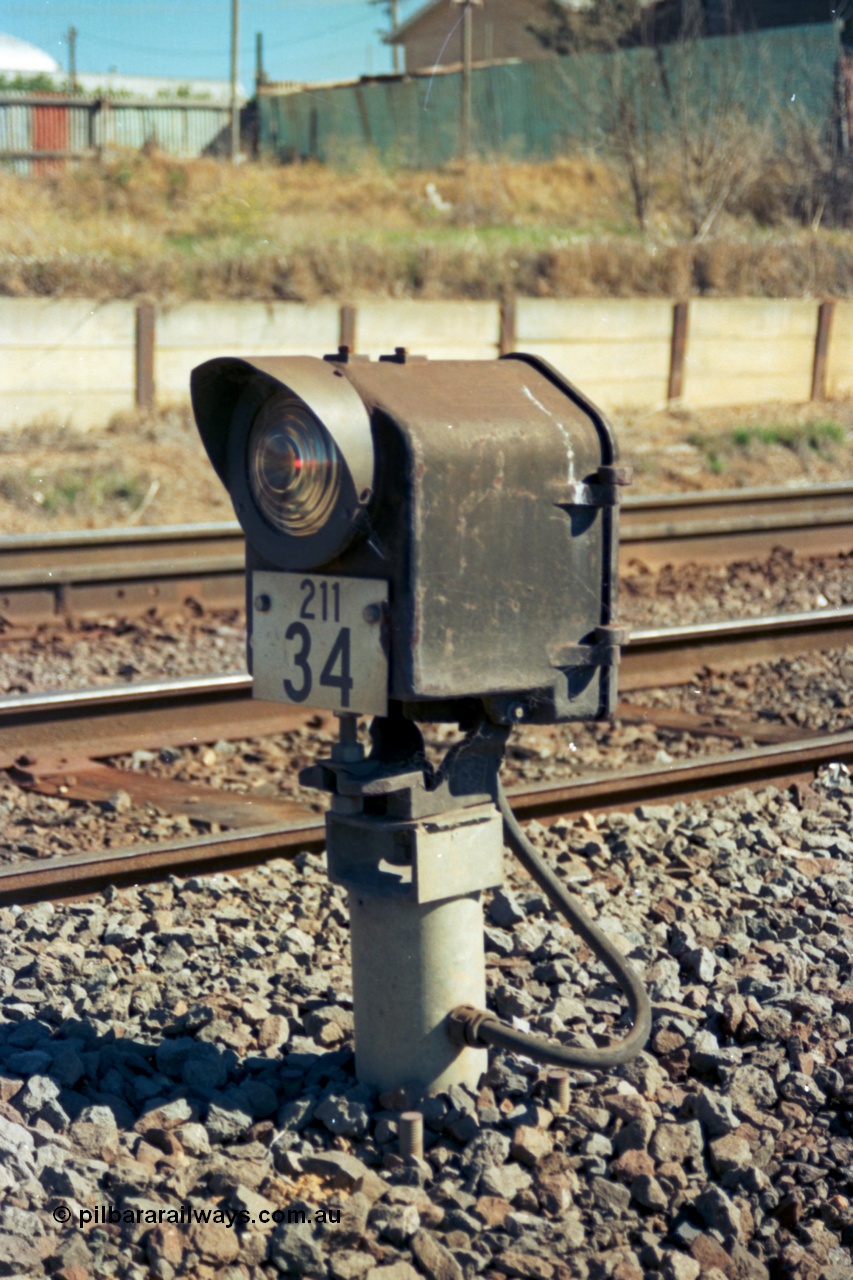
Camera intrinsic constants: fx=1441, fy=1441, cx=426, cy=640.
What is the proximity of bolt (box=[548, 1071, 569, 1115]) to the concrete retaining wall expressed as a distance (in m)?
11.8

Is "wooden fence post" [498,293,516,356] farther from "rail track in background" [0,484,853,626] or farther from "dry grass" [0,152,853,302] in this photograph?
"rail track in background" [0,484,853,626]

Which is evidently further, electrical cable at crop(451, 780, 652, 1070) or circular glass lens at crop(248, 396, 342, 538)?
electrical cable at crop(451, 780, 652, 1070)

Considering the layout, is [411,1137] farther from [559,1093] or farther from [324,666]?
[324,666]

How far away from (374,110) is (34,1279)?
26.7 metres

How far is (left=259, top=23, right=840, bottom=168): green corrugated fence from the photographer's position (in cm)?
2216

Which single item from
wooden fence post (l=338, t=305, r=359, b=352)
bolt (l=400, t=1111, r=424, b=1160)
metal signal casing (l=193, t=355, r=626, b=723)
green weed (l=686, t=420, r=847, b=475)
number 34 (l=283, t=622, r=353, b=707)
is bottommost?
bolt (l=400, t=1111, r=424, b=1160)

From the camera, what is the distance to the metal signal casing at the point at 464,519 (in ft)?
7.98

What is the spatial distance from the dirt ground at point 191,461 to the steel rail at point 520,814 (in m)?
7.49

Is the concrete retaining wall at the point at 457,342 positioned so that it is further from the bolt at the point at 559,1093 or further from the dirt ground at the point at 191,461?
the bolt at the point at 559,1093

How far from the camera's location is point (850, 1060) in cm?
309

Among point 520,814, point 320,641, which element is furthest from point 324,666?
point 520,814

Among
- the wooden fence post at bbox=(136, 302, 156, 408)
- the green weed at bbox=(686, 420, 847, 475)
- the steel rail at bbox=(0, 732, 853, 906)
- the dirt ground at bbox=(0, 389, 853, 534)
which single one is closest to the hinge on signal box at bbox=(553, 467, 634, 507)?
the steel rail at bbox=(0, 732, 853, 906)

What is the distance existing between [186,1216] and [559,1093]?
30.8 inches

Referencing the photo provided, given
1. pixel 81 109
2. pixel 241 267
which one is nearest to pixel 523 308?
pixel 241 267
